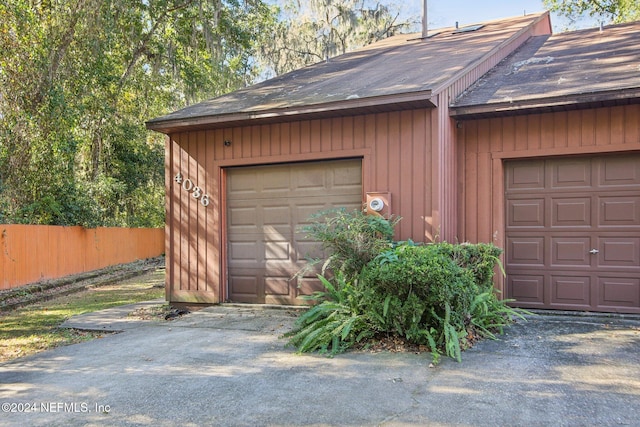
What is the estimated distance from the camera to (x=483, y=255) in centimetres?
534

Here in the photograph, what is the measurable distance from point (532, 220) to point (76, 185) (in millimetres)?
11788

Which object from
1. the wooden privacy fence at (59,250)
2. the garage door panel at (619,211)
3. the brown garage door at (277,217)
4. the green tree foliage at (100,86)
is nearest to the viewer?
the garage door panel at (619,211)

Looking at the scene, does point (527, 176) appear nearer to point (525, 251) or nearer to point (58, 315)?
point (525, 251)

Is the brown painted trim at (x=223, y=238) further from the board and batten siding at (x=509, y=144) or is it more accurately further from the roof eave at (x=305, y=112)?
the board and batten siding at (x=509, y=144)

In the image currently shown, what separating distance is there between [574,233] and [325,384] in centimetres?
417

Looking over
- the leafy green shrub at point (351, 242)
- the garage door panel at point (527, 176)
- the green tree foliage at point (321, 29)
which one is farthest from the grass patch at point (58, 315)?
the green tree foliage at point (321, 29)

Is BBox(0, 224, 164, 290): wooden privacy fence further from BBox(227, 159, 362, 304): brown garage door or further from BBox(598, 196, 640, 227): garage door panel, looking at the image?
BBox(598, 196, 640, 227): garage door panel

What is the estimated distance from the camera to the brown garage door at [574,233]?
5902 millimetres

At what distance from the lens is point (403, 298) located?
14.9 feet

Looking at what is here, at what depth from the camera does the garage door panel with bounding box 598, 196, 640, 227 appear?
19.3ft

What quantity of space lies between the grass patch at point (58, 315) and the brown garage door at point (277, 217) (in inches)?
83.8

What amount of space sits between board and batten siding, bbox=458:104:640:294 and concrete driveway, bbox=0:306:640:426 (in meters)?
1.69

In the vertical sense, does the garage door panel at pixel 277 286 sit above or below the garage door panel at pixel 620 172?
below

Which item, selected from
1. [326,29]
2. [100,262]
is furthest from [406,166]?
[326,29]
